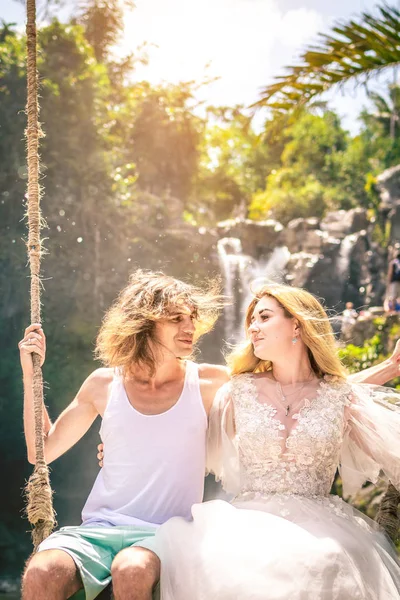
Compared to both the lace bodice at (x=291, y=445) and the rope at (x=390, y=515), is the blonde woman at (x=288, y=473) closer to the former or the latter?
the lace bodice at (x=291, y=445)

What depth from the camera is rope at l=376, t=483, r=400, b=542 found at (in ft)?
8.23

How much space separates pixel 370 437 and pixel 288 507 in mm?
398

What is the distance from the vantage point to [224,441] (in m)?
2.56

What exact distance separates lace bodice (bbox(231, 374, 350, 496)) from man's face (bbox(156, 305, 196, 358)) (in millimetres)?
331

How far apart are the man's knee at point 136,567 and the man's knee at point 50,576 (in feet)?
0.44

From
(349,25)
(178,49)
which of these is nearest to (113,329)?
(349,25)

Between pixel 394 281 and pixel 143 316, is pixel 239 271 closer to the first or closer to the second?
pixel 394 281

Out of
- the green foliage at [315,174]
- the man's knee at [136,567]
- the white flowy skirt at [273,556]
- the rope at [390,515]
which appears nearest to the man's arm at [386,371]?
the rope at [390,515]

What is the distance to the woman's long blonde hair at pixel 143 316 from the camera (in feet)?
8.77

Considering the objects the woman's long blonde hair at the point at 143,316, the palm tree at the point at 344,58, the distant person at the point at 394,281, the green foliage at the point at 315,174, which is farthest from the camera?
the green foliage at the point at 315,174

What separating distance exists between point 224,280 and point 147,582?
A: 810 cm

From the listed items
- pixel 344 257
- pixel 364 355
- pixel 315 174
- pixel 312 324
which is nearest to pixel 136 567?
pixel 312 324

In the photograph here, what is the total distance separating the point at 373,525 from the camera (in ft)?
7.95

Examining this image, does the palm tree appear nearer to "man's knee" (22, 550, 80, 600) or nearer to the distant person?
"man's knee" (22, 550, 80, 600)
